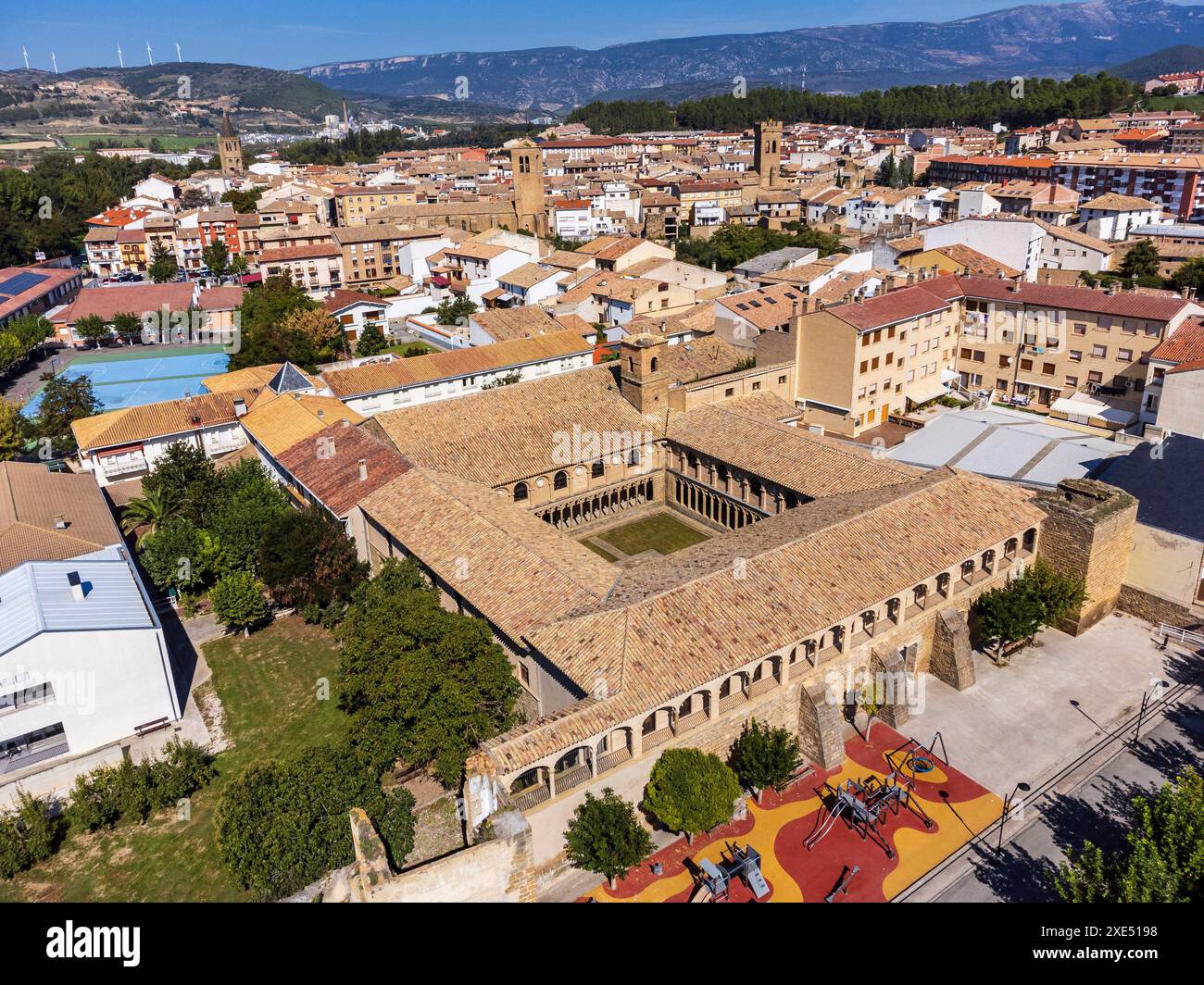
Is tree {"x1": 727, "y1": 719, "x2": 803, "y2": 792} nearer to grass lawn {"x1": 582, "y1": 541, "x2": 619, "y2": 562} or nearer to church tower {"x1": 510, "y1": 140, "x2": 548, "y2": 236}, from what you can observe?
grass lawn {"x1": 582, "y1": 541, "x2": 619, "y2": 562}

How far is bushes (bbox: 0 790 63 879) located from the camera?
25250mm

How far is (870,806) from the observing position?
24.8m

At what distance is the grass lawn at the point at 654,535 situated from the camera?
41.7m

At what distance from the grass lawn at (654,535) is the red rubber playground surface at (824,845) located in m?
16.6

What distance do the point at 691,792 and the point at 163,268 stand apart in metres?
111

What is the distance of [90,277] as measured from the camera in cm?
12094

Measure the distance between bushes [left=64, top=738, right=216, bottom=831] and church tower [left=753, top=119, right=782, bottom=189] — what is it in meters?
142

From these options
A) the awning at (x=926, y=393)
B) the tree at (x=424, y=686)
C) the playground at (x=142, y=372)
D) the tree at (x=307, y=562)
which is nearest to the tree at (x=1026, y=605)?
Result: the tree at (x=424, y=686)

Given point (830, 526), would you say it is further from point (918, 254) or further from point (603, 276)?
point (603, 276)

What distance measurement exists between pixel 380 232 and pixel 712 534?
81627 millimetres

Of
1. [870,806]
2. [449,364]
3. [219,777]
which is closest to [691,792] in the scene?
[870,806]

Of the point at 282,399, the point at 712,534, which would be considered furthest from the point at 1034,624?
the point at 282,399

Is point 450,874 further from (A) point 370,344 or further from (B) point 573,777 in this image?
(A) point 370,344
